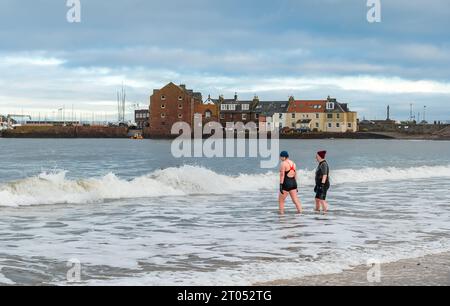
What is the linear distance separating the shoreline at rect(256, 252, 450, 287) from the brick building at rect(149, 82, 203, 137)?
131807 millimetres

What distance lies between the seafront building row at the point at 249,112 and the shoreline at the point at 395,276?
132 m

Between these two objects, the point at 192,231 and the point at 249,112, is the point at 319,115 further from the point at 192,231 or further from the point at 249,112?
the point at 192,231

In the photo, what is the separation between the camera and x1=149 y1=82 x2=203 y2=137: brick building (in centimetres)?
14162

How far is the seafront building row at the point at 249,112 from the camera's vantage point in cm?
14288

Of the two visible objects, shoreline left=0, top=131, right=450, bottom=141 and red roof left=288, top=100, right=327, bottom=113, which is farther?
red roof left=288, top=100, right=327, bottom=113

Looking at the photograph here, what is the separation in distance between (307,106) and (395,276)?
15346cm

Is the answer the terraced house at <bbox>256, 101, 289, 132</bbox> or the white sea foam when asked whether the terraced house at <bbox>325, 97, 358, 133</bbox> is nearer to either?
the terraced house at <bbox>256, 101, 289, 132</bbox>

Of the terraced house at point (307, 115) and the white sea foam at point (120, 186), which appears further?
the terraced house at point (307, 115)

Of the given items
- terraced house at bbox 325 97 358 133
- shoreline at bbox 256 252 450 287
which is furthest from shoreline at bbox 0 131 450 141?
shoreline at bbox 256 252 450 287

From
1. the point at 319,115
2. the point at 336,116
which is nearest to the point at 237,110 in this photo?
the point at 319,115

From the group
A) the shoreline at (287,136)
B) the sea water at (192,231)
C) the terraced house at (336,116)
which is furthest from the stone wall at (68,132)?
the sea water at (192,231)

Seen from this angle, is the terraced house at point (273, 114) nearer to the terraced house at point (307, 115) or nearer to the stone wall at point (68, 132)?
the terraced house at point (307, 115)

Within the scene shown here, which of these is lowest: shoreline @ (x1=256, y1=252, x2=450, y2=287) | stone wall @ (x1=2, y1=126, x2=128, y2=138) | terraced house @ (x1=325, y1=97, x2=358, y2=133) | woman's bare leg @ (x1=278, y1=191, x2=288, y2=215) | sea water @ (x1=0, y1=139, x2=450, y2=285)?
sea water @ (x1=0, y1=139, x2=450, y2=285)
